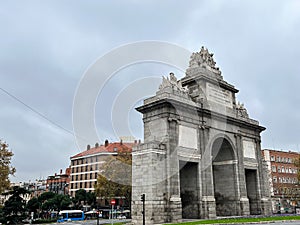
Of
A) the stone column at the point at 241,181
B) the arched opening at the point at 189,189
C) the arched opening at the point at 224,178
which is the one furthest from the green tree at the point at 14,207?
the stone column at the point at 241,181

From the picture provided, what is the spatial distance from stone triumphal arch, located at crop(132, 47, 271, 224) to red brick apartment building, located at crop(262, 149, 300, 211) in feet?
96.1

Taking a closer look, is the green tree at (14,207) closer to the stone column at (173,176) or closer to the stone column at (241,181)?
the stone column at (173,176)

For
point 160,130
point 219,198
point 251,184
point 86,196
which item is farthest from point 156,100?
point 86,196

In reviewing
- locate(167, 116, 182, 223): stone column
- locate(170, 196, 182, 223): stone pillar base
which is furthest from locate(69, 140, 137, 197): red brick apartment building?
locate(170, 196, 182, 223): stone pillar base

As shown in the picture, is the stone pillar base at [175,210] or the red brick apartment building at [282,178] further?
the red brick apartment building at [282,178]

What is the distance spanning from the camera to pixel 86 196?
66375mm

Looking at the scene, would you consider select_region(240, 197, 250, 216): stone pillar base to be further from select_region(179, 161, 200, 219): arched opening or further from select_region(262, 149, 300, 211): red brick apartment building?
select_region(262, 149, 300, 211): red brick apartment building

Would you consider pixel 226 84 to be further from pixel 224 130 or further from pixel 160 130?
pixel 160 130

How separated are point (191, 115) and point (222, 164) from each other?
893 centimetres

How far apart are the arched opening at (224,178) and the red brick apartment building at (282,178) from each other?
33600 mm

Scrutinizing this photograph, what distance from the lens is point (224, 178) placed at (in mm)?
36812

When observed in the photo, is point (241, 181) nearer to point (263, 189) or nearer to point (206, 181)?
point (263, 189)

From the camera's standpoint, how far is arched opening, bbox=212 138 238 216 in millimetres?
35406

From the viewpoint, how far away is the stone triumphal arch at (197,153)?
2795 centimetres
